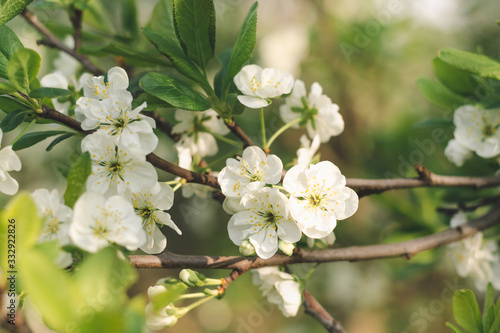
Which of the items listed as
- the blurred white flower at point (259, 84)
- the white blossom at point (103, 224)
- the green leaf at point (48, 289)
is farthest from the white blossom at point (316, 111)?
the green leaf at point (48, 289)

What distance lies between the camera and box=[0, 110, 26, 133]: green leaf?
718mm

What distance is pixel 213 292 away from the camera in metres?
0.75

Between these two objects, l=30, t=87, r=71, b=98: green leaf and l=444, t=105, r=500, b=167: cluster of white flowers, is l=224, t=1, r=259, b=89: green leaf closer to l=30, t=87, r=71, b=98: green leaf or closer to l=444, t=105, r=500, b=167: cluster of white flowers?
l=30, t=87, r=71, b=98: green leaf

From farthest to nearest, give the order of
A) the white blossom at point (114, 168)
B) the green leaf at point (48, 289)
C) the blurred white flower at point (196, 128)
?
the blurred white flower at point (196, 128) → the white blossom at point (114, 168) → the green leaf at point (48, 289)

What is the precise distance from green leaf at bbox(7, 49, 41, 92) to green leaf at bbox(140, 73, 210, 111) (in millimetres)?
174

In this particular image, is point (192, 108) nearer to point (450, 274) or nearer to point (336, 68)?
point (336, 68)

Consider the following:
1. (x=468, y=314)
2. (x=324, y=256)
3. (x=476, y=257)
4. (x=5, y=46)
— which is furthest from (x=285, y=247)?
(x=476, y=257)

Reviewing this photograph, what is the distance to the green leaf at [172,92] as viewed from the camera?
0.73 m

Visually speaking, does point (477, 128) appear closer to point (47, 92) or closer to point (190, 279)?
point (190, 279)

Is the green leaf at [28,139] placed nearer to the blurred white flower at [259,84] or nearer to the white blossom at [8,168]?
the white blossom at [8,168]

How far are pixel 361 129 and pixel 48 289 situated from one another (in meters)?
2.36

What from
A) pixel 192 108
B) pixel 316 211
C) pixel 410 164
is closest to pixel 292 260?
pixel 316 211

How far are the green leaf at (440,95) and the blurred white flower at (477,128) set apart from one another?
0.25 feet

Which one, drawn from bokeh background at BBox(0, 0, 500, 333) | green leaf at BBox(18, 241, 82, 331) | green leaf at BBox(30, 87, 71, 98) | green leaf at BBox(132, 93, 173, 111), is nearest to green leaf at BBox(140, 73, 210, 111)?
green leaf at BBox(132, 93, 173, 111)
